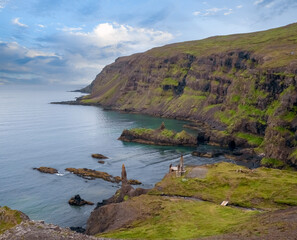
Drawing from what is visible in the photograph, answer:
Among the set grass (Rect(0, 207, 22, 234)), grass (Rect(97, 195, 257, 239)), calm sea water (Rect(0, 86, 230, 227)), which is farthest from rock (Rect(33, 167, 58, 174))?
grass (Rect(0, 207, 22, 234))

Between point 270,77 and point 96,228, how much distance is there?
393 ft

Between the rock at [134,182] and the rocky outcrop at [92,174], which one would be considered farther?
the rocky outcrop at [92,174]

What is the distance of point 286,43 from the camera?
199000 mm

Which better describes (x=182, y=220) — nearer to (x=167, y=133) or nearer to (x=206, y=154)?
(x=206, y=154)

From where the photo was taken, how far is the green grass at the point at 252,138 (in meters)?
127

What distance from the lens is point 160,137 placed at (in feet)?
456

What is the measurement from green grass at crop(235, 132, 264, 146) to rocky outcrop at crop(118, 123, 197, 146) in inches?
804

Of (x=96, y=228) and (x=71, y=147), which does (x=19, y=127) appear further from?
(x=96, y=228)

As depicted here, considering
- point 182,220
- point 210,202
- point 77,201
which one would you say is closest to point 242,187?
point 210,202

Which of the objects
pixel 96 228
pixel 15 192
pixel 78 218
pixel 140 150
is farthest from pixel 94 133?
pixel 96 228

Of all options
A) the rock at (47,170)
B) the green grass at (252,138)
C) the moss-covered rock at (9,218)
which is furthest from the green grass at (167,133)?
the moss-covered rock at (9,218)

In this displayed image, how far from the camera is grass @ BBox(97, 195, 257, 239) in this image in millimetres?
41594

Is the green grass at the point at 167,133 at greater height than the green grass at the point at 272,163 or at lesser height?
greater

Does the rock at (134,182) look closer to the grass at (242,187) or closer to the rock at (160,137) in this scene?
the grass at (242,187)
